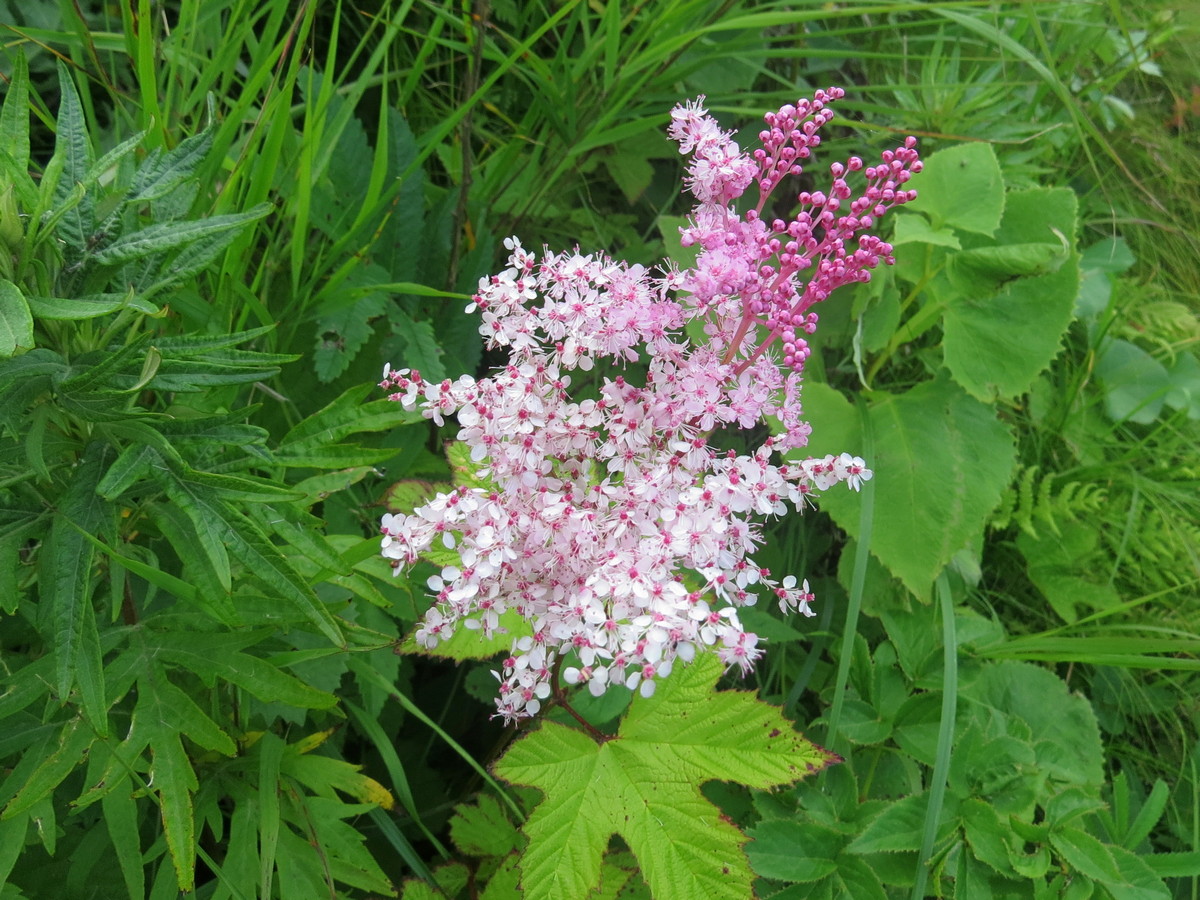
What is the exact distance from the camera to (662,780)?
3.90 ft

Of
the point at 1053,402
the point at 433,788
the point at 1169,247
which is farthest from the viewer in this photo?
the point at 1169,247

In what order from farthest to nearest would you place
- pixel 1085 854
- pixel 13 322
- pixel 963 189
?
pixel 963 189 → pixel 1085 854 → pixel 13 322

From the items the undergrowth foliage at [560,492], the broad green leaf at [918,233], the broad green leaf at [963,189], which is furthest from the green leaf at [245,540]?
the broad green leaf at [963,189]

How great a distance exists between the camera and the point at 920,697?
1.46 meters

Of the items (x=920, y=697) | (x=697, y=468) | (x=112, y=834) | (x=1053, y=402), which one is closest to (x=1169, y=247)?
(x=1053, y=402)

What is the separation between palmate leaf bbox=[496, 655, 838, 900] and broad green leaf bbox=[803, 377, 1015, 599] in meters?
0.54

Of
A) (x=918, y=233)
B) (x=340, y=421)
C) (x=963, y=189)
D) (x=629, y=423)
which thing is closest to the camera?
(x=629, y=423)

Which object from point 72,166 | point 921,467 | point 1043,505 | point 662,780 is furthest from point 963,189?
point 72,166

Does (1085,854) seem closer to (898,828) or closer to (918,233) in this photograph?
(898,828)

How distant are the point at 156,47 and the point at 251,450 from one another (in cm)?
93

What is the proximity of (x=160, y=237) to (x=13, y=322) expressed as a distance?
21 centimetres

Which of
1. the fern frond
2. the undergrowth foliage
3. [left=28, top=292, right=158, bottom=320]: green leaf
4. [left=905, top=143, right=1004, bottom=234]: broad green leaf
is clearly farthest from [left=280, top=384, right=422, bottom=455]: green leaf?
the fern frond

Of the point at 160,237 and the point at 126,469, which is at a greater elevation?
the point at 160,237

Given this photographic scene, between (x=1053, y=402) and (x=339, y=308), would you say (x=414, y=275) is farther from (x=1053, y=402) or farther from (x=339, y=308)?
(x=1053, y=402)
